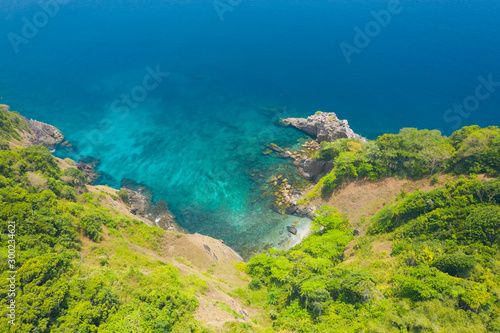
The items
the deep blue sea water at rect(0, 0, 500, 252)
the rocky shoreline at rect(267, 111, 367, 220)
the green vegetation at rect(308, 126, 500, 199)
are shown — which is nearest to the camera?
the green vegetation at rect(308, 126, 500, 199)

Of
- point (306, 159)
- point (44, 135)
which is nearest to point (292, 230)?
point (306, 159)

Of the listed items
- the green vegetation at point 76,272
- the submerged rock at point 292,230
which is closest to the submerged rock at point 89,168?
the green vegetation at point 76,272

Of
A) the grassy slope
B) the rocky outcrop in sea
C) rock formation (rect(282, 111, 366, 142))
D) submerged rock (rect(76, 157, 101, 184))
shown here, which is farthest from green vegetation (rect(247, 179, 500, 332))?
submerged rock (rect(76, 157, 101, 184))

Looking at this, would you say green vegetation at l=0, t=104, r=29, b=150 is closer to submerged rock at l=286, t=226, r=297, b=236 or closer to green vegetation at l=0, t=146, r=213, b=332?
green vegetation at l=0, t=146, r=213, b=332

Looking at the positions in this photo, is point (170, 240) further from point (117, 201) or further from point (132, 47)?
point (132, 47)

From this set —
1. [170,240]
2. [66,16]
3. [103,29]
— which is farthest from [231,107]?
[66,16]

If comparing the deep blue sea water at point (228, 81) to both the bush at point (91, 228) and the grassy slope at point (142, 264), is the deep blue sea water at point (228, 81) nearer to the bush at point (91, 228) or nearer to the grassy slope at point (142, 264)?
the grassy slope at point (142, 264)

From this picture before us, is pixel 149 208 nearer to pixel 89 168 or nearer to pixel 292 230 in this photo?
pixel 89 168
